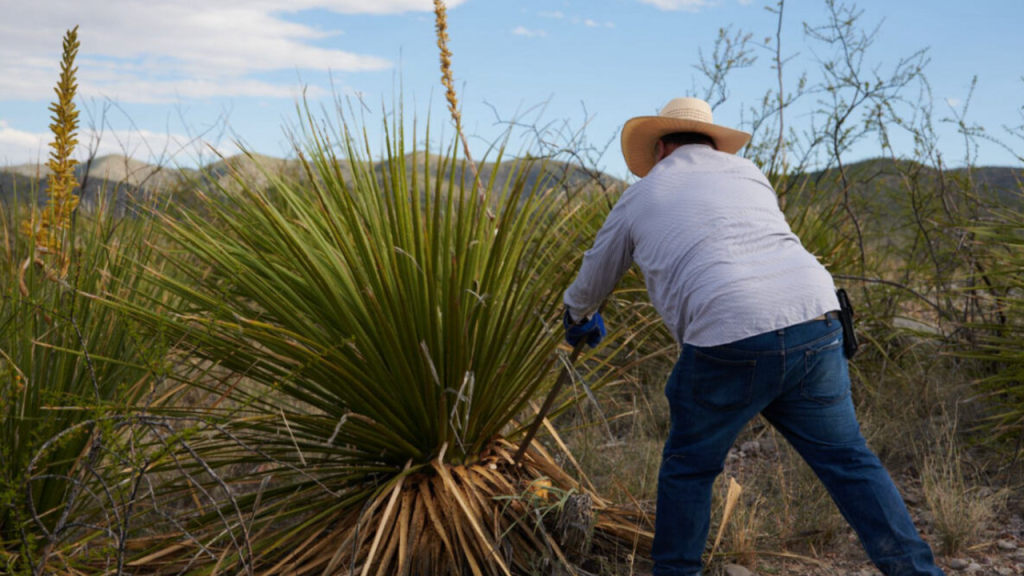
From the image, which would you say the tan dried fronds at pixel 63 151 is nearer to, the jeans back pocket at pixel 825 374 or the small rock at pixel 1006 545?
the jeans back pocket at pixel 825 374

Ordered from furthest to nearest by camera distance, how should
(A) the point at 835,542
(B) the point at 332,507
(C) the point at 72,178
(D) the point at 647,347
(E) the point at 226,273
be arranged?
(D) the point at 647,347, (A) the point at 835,542, (E) the point at 226,273, (B) the point at 332,507, (C) the point at 72,178

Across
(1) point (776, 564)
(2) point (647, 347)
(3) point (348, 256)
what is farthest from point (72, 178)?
(2) point (647, 347)

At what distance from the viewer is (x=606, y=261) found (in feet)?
10.2

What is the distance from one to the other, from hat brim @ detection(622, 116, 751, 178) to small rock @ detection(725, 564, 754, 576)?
1644 mm

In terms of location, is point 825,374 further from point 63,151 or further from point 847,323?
point 63,151

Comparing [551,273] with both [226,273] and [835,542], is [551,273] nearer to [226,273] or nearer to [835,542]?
[226,273]

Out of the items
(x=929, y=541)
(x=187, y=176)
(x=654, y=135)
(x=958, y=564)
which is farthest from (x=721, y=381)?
(x=187, y=176)

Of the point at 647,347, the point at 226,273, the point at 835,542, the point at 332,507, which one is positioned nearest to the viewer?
the point at 332,507

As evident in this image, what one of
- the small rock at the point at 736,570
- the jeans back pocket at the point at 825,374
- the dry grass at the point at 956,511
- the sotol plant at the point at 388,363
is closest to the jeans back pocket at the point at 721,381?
the jeans back pocket at the point at 825,374

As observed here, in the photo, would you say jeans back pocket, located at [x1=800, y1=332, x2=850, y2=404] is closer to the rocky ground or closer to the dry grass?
the rocky ground

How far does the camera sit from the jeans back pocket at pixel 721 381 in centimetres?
283

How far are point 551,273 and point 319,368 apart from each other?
3.29ft

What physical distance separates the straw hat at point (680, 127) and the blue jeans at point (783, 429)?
0.85 m

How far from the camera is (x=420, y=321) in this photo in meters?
3.27
